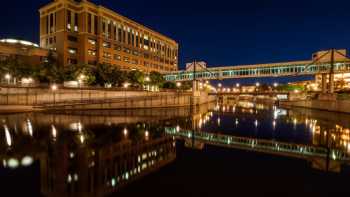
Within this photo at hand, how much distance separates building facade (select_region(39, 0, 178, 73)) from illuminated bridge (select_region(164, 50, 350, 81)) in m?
37.3

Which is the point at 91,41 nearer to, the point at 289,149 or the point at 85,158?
the point at 85,158

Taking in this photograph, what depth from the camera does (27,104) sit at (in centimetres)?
4484

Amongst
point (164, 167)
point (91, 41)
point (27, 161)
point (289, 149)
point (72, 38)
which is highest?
point (72, 38)

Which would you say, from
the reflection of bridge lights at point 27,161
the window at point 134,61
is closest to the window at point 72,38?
the window at point 134,61

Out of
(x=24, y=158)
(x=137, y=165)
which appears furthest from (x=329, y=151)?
(x=24, y=158)

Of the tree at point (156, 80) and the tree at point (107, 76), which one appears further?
the tree at point (156, 80)

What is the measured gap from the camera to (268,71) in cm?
8681

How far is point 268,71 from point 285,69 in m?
6.24

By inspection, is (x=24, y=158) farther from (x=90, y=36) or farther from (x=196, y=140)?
(x=90, y=36)

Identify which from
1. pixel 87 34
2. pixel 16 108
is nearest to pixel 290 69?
pixel 16 108

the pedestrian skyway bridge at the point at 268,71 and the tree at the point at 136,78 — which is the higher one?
the pedestrian skyway bridge at the point at 268,71

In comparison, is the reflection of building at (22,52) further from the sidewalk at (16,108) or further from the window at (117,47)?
the sidewalk at (16,108)

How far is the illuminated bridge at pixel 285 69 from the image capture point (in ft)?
242

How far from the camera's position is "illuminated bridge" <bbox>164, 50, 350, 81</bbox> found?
2908 inches
